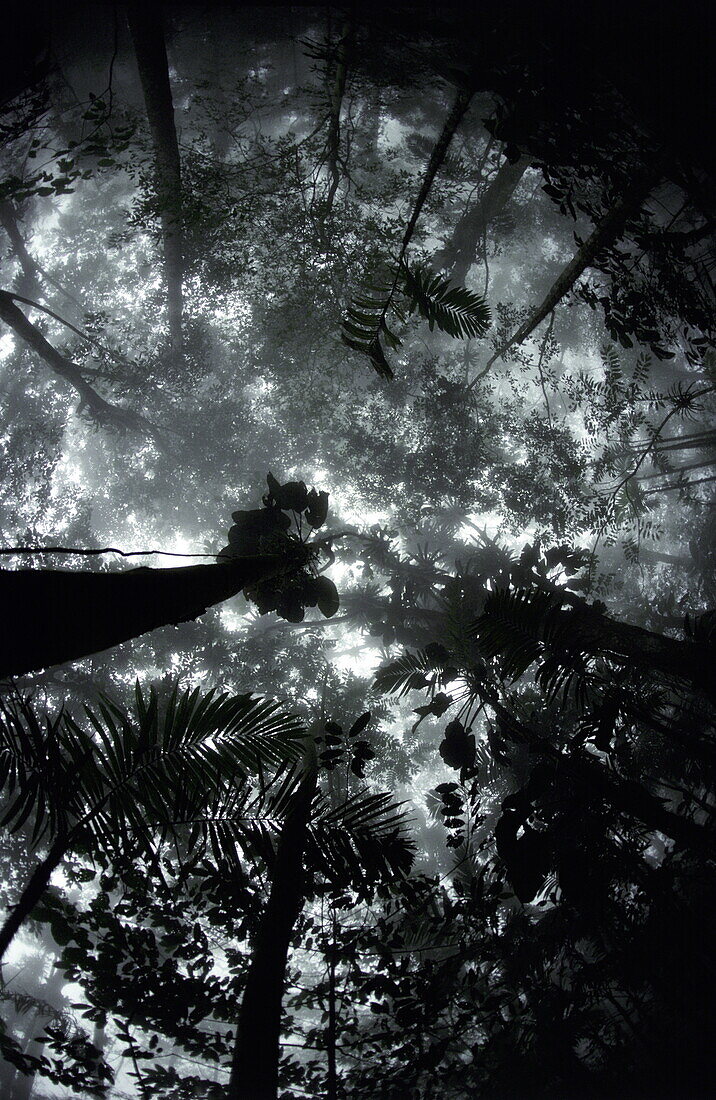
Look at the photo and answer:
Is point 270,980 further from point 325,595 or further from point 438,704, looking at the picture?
point 438,704

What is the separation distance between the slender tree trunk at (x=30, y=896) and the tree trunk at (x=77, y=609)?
0.79 m

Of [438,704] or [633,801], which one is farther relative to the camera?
[438,704]

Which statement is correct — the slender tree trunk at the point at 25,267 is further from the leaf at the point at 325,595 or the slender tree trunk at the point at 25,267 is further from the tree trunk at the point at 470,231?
the leaf at the point at 325,595

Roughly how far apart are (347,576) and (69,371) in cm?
629

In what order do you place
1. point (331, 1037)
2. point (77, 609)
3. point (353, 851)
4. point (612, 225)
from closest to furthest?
point (77, 609) → point (353, 851) → point (331, 1037) → point (612, 225)

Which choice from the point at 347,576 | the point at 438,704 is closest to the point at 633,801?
the point at 438,704

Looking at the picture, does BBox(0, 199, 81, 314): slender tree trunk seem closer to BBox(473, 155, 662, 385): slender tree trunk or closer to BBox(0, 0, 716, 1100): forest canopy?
BBox(0, 0, 716, 1100): forest canopy

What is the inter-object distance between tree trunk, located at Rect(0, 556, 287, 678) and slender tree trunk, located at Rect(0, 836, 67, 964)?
79 cm

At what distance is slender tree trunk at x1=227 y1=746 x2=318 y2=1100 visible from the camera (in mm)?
1510

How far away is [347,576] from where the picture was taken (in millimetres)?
10250

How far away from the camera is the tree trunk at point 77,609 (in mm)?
954

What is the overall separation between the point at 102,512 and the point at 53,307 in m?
6.61

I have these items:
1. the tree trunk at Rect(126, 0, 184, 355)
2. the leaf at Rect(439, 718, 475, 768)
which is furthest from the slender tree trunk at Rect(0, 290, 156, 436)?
the leaf at Rect(439, 718, 475, 768)

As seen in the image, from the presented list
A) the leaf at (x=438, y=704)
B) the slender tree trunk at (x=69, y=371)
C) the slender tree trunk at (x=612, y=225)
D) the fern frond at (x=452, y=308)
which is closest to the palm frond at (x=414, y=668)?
the leaf at (x=438, y=704)
